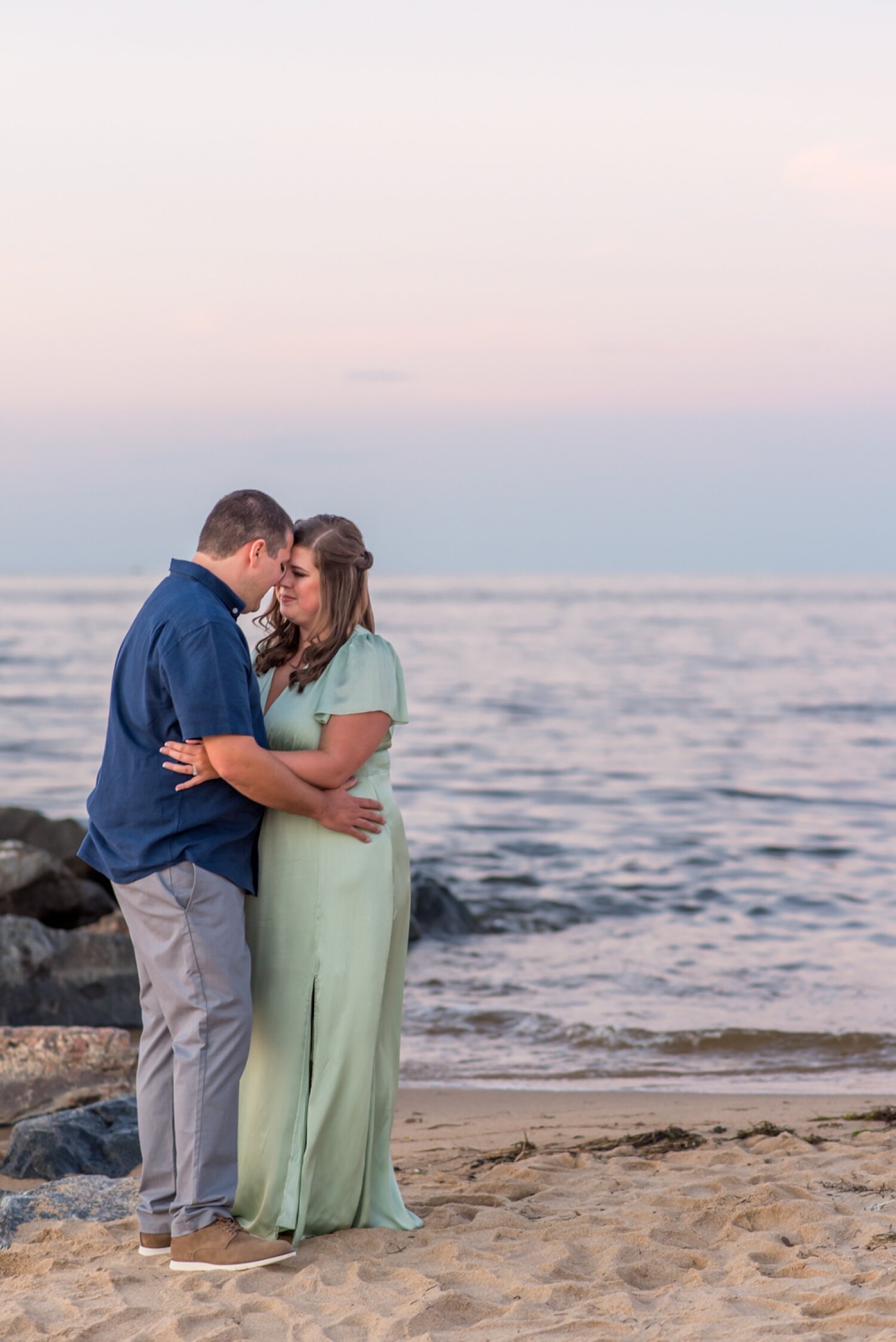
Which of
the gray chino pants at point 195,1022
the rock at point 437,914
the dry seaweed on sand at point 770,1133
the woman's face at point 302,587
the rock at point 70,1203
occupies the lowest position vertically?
the rock at point 437,914

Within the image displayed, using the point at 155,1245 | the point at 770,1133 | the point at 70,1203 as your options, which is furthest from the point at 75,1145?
the point at 770,1133

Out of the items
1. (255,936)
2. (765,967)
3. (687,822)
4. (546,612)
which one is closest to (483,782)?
(687,822)

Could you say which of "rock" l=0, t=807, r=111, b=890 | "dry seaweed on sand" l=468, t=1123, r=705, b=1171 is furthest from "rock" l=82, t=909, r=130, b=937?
"dry seaweed on sand" l=468, t=1123, r=705, b=1171

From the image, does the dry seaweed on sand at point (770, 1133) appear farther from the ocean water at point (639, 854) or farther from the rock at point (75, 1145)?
the rock at point (75, 1145)

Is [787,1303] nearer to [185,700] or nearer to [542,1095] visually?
[185,700]

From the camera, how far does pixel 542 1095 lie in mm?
7004

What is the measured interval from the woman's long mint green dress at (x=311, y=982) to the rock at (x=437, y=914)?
700cm

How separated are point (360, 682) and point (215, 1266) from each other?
1808 mm

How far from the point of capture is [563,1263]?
4113mm

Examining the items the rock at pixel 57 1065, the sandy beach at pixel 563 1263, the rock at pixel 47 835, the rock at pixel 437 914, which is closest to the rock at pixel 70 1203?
the sandy beach at pixel 563 1263

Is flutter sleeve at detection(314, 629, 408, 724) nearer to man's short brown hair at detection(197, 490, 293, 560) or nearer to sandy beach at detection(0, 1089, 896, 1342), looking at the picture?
man's short brown hair at detection(197, 490, 293, 560)

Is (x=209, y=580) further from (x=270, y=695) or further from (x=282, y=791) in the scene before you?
(x=282, y=791)

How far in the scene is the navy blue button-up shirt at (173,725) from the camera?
3.83 meters

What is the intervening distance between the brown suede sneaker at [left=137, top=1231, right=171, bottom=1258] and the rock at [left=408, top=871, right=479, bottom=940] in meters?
7.05
